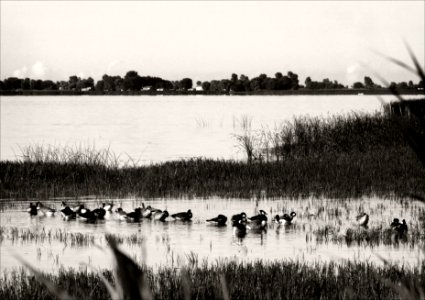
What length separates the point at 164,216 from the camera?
16.7m

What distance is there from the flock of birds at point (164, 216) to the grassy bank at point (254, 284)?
5497mm

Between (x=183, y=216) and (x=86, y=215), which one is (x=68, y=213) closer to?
(x=86, y=215)

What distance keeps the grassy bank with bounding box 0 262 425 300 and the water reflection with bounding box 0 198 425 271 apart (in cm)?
146

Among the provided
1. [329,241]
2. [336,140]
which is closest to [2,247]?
[329,241]

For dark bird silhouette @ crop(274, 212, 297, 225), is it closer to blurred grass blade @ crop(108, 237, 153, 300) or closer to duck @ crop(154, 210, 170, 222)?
duck @ crop(154, 210, 170, 222)

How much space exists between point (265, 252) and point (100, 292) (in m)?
5.06

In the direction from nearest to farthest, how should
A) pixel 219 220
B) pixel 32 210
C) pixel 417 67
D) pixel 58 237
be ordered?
pixel 417 67, pixel 58 237, pixel 219 220, pixel 32 210

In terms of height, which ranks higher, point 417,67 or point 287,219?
point 417,67

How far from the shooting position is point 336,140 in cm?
3189

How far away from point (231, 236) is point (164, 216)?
2142 millimetres

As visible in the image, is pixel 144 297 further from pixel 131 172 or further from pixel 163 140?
pixel 163 140

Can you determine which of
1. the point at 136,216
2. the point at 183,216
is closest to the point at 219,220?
the point at 183,216

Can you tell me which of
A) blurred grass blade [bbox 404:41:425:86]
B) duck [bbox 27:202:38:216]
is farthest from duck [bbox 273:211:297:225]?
blurred grass blade [bbox 404:41:425:86]

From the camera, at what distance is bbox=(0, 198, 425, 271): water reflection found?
1264 centimetres
